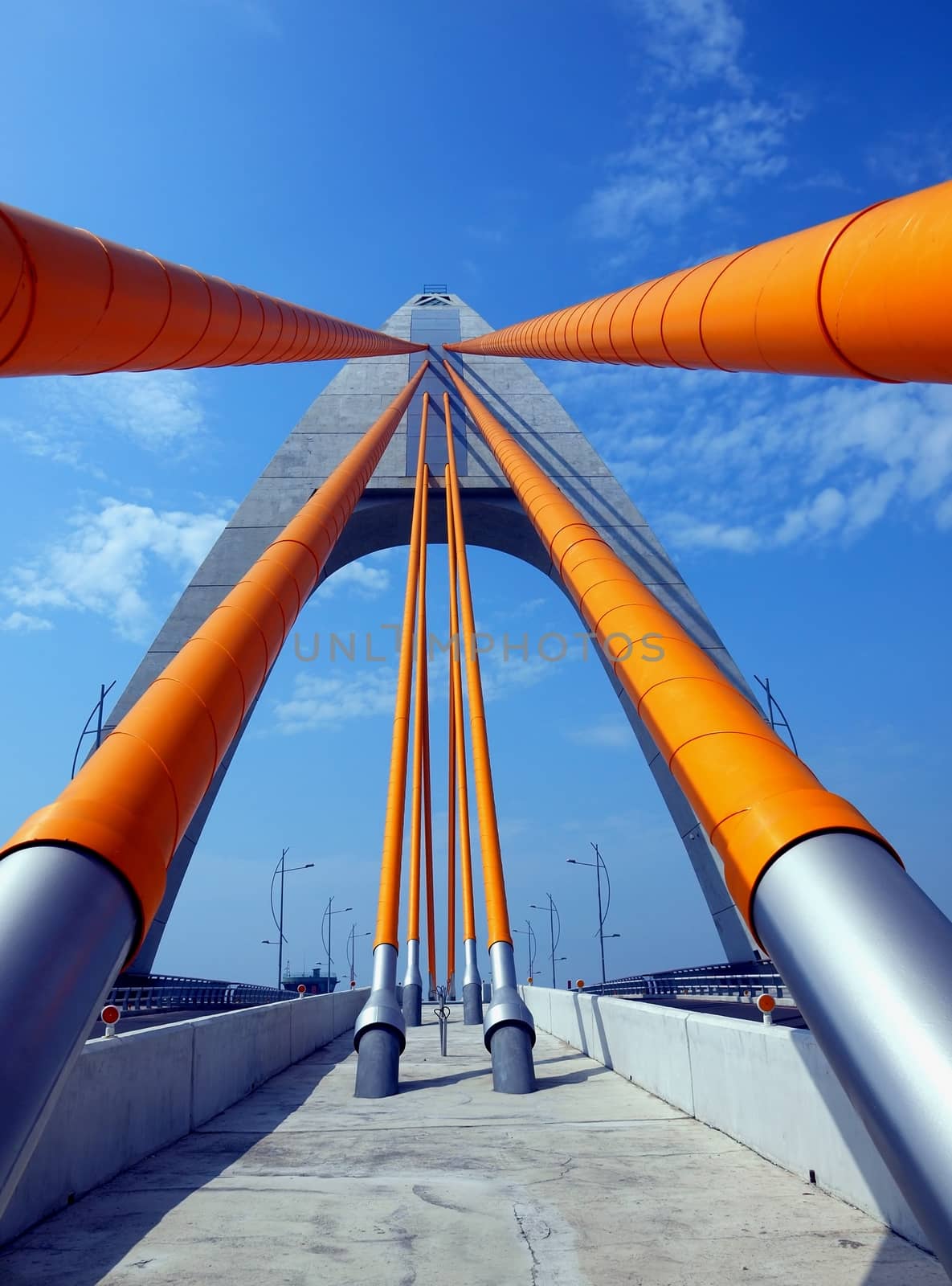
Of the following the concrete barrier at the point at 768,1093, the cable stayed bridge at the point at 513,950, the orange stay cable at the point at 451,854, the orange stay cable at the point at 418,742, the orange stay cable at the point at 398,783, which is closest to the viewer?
the cable stayed bridge at the point at 513,950

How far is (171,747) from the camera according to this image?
193 inches

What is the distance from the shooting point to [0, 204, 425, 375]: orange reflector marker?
3.90 metres

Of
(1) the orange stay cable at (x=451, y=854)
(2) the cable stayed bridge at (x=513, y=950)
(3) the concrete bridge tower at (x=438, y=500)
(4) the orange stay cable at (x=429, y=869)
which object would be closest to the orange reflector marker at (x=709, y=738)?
(2) the cable stayed bridge at (x=513, y=950)

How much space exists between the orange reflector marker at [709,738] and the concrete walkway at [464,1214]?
2345 millimetres

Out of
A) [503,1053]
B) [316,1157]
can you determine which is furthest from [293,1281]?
[503,1053]

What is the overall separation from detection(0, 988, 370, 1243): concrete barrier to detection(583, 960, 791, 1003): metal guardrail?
9.61m

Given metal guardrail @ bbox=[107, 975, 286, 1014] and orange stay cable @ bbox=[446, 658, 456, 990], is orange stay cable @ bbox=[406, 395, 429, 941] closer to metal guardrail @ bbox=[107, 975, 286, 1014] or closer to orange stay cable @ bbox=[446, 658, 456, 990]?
orange stay cable @ bbox=[446, 658, 456, 990]

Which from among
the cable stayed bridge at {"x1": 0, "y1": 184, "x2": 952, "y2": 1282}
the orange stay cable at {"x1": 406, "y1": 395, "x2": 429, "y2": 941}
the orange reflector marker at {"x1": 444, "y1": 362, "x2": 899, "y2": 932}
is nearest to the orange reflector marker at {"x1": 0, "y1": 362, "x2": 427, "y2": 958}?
the cable stayed bridge at {"x1": 0, "y1": 184, "x2": 952, "y2": 1282}

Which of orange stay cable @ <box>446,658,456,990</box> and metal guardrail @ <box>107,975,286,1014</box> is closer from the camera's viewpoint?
orange stay cable @ <box>446,658,456,990</box>

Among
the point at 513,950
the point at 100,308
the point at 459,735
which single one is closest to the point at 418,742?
the point at 459,735

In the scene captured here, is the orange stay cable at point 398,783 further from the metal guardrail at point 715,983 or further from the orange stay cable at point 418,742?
the metal guardrail at point 715,983

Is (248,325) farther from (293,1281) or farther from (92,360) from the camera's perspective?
(293,1281)

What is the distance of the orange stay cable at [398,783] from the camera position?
1430 cm

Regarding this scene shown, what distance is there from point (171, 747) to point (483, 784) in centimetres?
1155
